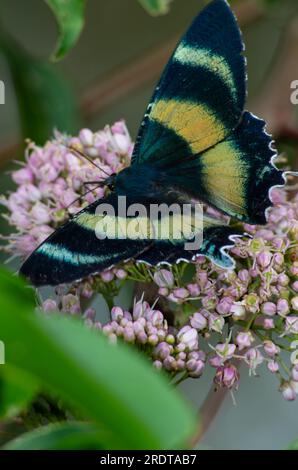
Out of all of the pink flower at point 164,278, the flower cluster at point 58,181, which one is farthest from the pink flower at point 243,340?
the flower cluster at point 58,181

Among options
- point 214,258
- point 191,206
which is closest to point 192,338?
point 214,258

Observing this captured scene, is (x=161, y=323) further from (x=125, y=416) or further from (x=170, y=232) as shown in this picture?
(x=125, y=416)

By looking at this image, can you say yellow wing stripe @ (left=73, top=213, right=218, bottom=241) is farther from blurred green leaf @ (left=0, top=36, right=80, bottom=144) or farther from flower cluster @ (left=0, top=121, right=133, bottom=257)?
blurred green leaf @ (left=0, top=36, right=80, bottom=144)

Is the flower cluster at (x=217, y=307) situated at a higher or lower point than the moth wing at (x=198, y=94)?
lower

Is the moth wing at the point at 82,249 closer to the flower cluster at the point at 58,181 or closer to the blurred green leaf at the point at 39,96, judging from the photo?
the flower cluster at the point at 58,181

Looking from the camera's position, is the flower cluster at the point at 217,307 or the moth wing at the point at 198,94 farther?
the moth wing at the point at 198,94

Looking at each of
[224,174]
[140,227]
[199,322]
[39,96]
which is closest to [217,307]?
[199,322]

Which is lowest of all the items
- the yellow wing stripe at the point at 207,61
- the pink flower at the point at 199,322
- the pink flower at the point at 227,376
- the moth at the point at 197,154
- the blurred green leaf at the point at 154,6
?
the pink flower at the point at 227,376
